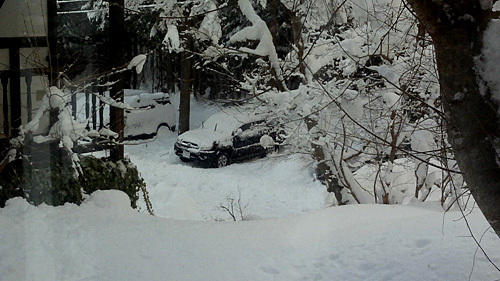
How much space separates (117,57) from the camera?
14.6 feet

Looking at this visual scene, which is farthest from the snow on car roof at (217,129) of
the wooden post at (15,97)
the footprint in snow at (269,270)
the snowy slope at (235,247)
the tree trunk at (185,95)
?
the footprint in snow at (269,270)

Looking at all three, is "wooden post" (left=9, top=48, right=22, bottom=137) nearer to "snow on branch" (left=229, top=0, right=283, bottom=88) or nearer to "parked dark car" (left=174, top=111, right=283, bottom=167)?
"snow on branch" (left=229, top=0, right=283, bottom=88)

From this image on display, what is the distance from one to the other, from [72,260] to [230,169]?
397cm

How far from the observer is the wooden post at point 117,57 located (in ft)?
14.4

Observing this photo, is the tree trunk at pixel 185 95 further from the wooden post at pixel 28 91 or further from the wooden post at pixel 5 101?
the wooden post at pixel 5 101

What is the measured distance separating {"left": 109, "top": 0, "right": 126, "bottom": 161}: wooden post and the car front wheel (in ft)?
7.54

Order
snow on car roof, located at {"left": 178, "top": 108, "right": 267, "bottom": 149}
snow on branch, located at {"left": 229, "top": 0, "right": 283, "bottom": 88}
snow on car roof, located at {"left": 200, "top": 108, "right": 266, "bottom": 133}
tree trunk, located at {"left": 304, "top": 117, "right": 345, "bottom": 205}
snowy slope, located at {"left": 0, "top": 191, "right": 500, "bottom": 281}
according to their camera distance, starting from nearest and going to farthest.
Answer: snowy slope, located at {"left": 0, "top": 191, "right": 500, "bottom": 281}, snow on branch, located at {"left": 229, "top": 0, "right": 283, "bottom": 88}, tree trunk, located at {"left": 304, "top": 117, "right": 345, "bottom": 205}, snow on car roof, located at {"left": 200, "top": 108, "right": 266, "bottom": 133}, snow on car roof, located at {"left": 178, "top": 108, "right": 267, "bottom": 149}

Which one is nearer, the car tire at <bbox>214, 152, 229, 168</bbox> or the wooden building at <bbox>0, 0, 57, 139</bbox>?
the wooden building at <bbox>0, 0, 57, 139</bbox>

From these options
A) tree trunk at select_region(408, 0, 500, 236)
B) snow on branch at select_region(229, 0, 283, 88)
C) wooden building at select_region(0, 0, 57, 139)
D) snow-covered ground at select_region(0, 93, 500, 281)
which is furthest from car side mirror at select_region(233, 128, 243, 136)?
tree trunk at select_region(408, 0, 500, 236)

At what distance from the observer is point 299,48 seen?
4895 mm

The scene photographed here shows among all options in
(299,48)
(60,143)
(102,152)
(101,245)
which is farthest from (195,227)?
(299,48)

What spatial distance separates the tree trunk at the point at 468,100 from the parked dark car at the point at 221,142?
4770 millimetres

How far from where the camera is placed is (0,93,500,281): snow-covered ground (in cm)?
260

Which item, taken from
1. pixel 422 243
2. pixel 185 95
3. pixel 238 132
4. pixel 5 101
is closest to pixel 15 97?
pixel 5 101
